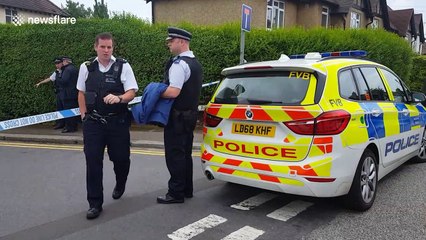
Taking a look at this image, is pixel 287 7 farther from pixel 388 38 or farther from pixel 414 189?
pixel 414 189

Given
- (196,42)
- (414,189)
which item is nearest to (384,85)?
(414,189)

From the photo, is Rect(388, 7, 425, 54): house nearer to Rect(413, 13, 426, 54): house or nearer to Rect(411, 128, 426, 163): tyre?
Rect(413, 13, 426, 54): house

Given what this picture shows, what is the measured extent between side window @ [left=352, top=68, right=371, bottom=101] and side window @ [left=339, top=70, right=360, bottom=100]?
0.29 feet

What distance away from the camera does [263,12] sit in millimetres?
20219

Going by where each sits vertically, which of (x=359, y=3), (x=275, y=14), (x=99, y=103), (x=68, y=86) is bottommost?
(x=99, y=103)

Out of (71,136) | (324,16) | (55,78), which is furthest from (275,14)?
(71,136)

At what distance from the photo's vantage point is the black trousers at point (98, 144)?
162 inches

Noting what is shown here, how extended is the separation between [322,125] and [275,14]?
745 inches

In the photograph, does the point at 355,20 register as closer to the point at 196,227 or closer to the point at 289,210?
the point at 289,210

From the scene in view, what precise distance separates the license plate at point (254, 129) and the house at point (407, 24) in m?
37.5

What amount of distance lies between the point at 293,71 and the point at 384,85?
1604 mm

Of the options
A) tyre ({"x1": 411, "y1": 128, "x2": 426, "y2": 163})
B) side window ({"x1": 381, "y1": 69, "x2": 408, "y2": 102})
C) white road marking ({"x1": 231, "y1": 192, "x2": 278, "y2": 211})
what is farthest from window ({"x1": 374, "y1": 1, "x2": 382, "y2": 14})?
white road marking ({"x1": 231, "y1": 192, "x2": 278, "y2": 211})

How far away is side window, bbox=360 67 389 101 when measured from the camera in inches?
184

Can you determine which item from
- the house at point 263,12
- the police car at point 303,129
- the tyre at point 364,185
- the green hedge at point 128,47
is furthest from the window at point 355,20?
→ the tyre at point 364,185
